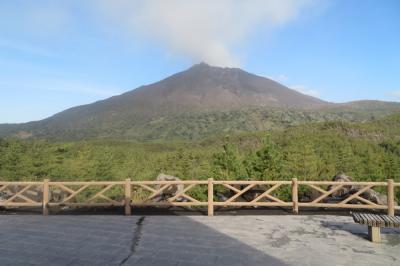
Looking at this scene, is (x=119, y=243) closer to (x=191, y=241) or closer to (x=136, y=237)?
(x=136, y=237)

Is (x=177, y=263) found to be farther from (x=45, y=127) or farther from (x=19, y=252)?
(x=45, y=127)

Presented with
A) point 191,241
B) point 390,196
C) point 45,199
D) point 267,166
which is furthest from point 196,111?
point 191,241

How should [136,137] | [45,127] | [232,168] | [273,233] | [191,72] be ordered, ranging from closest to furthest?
[273,233]
[232,168]
[136,137]
[45,127]
[191,72]

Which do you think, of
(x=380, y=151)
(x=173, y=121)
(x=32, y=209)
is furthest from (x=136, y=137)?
(x=32, y=209)

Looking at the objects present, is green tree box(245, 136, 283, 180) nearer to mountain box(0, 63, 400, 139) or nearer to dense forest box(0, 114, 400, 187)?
dense forest box(0, 114, 400, 187)

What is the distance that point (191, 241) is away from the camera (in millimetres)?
7324

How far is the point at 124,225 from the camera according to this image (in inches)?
346

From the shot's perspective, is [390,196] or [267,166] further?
[267,166]

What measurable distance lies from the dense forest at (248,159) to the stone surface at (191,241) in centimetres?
846

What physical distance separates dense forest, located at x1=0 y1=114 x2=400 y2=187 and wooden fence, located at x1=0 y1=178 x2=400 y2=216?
2.32 meters

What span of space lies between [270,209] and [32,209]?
7.25m

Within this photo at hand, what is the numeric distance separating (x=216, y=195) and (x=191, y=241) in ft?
27.4

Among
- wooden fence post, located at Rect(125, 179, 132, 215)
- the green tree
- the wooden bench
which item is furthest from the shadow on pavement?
the green tree

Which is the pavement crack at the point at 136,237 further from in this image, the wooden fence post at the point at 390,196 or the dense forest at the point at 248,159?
the dense forest at the point at 248,159
